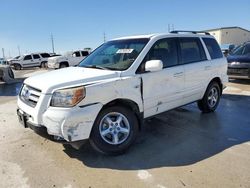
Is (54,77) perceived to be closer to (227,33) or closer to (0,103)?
(0,103)

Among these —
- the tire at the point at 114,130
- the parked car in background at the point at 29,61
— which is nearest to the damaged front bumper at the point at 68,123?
the tire at the point at 114,130

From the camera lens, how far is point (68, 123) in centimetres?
350

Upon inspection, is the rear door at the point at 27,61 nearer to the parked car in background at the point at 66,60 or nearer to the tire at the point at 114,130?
the parked car in background at the point at 66,60

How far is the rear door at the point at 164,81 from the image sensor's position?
14.5ft

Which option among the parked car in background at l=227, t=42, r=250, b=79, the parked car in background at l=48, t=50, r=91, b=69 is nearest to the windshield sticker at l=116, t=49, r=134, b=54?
the parked car in background at l=227, t=42, r=250, b=79

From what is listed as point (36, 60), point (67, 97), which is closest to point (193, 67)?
point (67, 97)

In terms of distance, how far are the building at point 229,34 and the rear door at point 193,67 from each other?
160 feet

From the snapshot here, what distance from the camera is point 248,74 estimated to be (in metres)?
10.4

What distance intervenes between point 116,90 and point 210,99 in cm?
324

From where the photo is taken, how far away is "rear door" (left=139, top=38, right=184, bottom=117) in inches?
174

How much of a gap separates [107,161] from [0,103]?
246 inches

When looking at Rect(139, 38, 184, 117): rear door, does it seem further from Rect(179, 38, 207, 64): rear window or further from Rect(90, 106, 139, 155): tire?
Rect(90, 106, 139, 155): tire

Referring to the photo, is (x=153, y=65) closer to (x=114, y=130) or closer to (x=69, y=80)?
(x=114, y=130)

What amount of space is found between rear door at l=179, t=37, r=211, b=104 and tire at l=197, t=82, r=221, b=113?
0.29 metres
